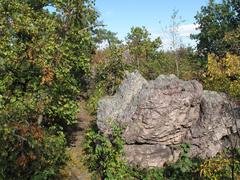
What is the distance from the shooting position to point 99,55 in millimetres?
41250

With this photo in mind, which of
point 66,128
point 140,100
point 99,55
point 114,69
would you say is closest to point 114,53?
point 114,69

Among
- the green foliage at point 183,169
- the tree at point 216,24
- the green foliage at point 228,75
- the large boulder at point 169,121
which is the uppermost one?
the tree at point 216,24

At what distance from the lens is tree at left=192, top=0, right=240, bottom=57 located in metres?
32.4

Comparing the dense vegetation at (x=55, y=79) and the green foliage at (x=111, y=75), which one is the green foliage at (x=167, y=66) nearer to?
the green foliage at (x=111, y=75)

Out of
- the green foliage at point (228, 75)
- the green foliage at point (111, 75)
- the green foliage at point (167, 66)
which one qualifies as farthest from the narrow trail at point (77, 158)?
the green foliage at point (228, 75)

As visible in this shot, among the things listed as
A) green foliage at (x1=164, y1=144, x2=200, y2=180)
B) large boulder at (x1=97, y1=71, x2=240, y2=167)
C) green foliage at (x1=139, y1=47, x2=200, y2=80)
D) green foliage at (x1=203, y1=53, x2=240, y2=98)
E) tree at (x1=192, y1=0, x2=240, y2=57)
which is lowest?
green foliage at (x1=164, y1=144, x2=200, y2=180)

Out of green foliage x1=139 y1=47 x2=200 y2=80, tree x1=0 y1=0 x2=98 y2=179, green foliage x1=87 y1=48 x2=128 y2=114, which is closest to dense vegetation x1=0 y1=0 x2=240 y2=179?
tree x1=0 y1=0 x2=98 y2=179

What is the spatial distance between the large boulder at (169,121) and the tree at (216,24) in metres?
12.4

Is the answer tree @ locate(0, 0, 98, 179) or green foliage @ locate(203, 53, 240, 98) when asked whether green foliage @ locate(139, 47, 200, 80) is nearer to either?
tree @ locate(0, 0, 98, 179)

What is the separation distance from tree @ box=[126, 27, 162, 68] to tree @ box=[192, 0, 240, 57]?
3.97 metres

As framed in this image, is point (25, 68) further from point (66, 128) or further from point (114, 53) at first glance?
point (114, 53)

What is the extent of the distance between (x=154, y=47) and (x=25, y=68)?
700 inches

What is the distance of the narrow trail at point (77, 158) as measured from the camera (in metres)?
19.7

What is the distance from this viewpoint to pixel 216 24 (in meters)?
33.2
